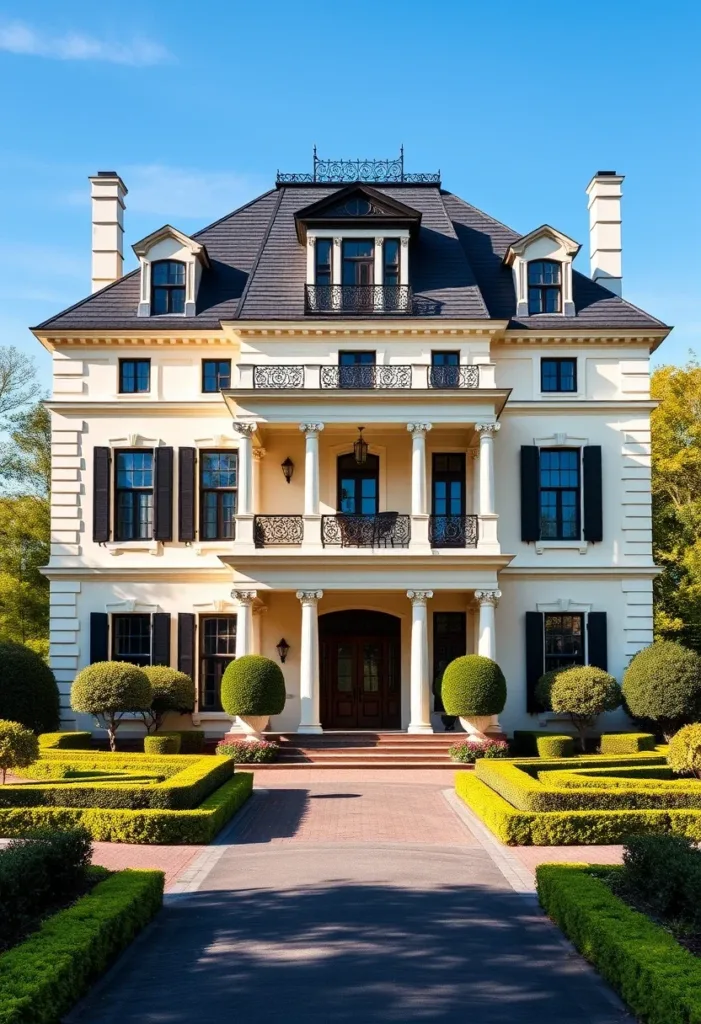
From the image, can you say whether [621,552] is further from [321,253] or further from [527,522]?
[321,253]

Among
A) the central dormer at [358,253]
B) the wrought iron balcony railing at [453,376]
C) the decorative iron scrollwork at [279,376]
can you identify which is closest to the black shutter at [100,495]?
the decorative iron scrollwork at [279,376]

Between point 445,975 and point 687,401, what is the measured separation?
36.6m

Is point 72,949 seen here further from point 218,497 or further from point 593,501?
point 593,501

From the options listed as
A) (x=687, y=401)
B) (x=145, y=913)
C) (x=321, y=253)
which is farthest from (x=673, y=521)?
(x=145, y=913)

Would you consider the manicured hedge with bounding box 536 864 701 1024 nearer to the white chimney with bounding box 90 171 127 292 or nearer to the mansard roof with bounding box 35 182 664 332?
the mansard roof with bounding box 35 182 664 332

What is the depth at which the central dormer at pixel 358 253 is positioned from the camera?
91.5 feet

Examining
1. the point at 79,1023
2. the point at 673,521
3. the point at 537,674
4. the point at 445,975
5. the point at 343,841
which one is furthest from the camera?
the point at 673,521

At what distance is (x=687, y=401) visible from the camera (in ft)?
139

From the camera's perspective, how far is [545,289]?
29.1 m

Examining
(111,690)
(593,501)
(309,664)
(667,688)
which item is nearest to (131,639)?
(111,690)

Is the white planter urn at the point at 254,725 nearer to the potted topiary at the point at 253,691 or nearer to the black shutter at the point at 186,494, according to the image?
the potted topiary at the point at 253,691

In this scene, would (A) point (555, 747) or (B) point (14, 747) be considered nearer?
(B) point (14, 747)

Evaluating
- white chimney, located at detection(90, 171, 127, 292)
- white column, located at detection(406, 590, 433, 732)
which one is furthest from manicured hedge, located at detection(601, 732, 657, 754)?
white chimney, located at detection(90, 171, 127, 292)

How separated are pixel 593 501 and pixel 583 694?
5.15 metres
